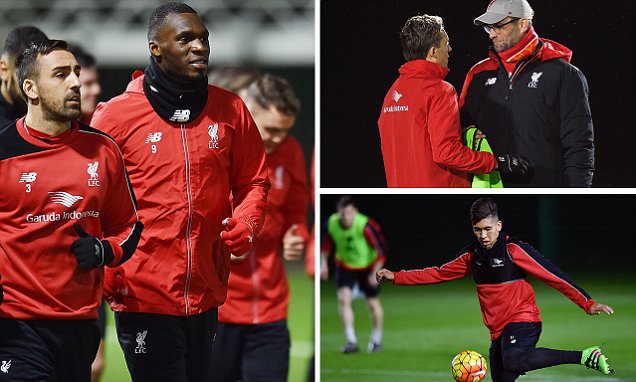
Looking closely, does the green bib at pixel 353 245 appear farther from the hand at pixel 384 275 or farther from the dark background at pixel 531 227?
the hand at pixel 384 275

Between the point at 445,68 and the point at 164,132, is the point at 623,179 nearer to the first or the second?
the point at 445,68

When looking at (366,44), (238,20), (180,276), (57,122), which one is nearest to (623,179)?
(366,44)

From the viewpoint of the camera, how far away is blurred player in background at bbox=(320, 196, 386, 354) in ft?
22.9

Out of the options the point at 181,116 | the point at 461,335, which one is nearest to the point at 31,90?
the point at 181,116

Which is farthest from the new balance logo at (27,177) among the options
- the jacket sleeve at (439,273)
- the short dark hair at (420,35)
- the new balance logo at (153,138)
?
the short dark hair at (420,35)

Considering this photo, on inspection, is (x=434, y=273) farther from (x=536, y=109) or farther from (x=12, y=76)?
(x=12, y=76)

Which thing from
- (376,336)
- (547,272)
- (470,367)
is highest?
Answer: (547,272)

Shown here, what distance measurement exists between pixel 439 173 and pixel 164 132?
1.61 m

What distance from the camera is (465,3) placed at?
5645 mm

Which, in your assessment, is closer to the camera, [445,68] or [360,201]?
[445,68]

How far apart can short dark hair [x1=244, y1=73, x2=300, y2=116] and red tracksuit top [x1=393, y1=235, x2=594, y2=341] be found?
1.09 m

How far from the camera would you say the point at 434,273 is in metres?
5.50

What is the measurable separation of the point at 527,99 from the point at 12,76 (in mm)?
2550

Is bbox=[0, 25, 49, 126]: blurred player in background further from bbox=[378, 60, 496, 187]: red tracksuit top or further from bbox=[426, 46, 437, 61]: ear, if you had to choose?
bbox=[426, 46, 437, 61]: ear
